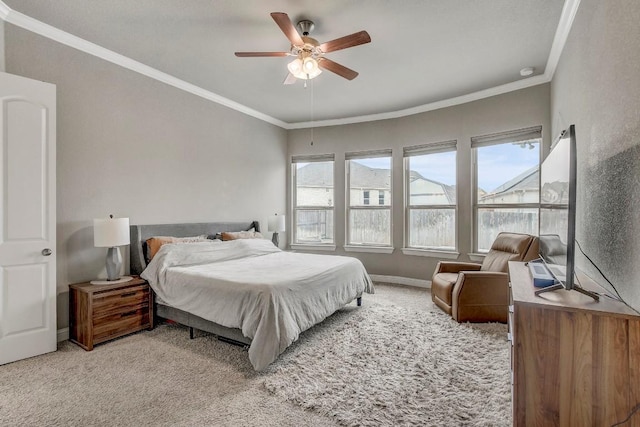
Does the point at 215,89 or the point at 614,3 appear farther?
the point at 215,89

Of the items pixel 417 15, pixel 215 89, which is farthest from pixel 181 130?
pixel 417 15

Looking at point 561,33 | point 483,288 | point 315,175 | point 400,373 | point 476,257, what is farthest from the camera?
point 315,175

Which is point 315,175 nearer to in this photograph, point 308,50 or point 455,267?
point 455,267

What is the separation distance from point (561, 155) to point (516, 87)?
2991 mm

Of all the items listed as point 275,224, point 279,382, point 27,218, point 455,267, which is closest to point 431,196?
point 455,267

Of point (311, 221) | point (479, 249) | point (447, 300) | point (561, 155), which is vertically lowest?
point (447, 300)

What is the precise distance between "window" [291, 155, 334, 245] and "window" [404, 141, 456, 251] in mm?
1468

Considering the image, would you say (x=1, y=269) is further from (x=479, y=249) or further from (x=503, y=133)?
(x=503, y=133)

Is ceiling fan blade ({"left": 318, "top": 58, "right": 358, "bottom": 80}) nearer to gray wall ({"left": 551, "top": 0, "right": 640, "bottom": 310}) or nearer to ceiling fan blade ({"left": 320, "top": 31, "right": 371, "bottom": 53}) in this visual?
ceiling fan blade ({"left": 320, "top": 31, "right": 371, "bottom": 53})

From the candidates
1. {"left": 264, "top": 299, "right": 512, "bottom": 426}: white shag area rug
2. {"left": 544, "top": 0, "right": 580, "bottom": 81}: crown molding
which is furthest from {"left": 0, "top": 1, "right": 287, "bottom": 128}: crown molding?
{"left": 544, "top": 0, "right": 580, "bottom": 81}: crown molding

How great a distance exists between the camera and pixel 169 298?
3125mm

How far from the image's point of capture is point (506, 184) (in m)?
4.40

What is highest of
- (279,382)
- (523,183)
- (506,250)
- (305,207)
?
(523,183)

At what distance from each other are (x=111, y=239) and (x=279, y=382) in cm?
211
